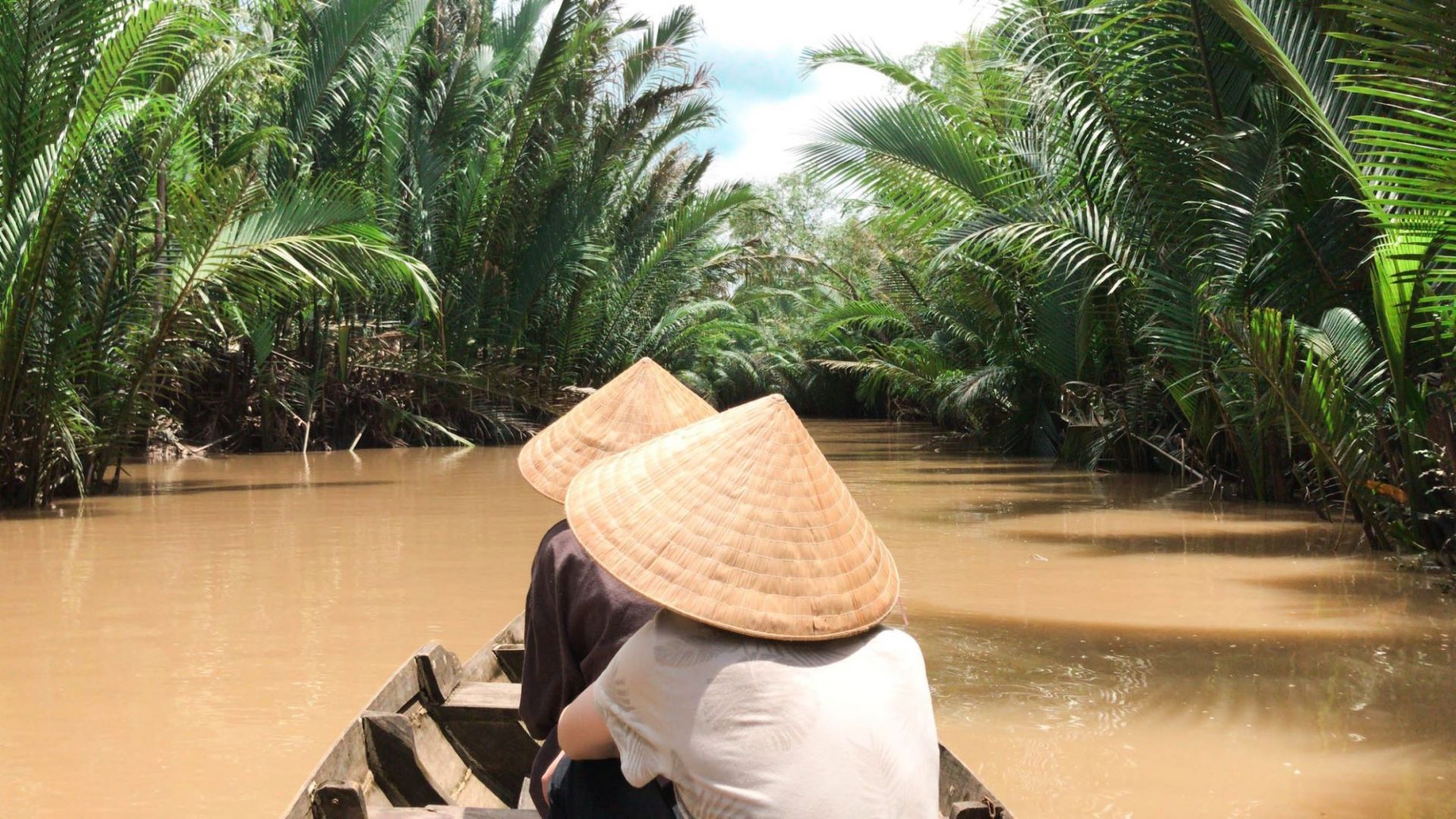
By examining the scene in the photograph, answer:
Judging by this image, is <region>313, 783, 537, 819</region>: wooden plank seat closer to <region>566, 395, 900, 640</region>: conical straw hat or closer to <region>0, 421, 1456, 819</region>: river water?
<region>566, 395, 900, 640</region>: conical straw hat

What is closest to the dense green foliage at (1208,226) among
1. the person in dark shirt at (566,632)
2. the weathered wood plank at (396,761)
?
the person in dark shirt at (566,632)

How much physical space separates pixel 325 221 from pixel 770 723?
971cm

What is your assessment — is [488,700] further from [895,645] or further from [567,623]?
[895,645]

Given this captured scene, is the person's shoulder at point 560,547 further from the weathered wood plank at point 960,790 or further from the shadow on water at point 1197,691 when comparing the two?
the shadow on water at point 1197,691

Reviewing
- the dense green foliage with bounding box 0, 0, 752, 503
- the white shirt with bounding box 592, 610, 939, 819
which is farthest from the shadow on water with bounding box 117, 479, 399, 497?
the white shirt with bounding box 592, 610, 939, 819

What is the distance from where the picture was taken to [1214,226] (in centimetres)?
984

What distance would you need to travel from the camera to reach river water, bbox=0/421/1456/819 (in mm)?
4180

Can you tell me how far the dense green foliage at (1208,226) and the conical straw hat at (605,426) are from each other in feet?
11.8

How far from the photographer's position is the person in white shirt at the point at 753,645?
1.78 m

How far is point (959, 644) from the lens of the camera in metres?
6.07

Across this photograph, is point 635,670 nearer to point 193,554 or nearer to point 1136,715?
point 1136,715

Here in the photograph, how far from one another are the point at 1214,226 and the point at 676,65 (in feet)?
37.4

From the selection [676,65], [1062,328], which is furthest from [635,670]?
[676,65]

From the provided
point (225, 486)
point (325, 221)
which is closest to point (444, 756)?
point (325, 221)
